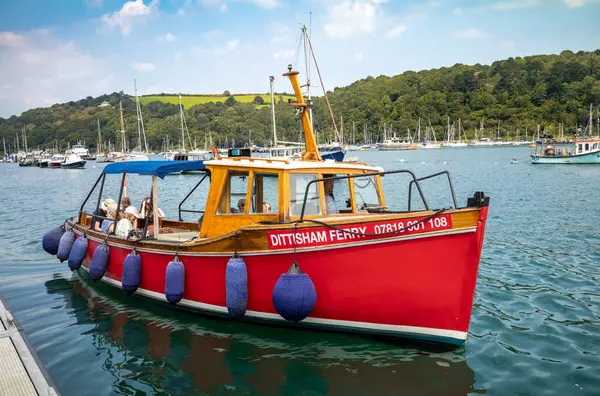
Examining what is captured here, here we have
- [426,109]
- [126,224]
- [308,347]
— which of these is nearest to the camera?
[308,347]

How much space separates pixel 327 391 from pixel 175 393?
2092 millimetres

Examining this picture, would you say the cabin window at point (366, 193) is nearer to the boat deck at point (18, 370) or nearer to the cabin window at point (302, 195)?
the cabin window at point (302, 195)

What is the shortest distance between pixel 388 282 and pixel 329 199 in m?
2.11

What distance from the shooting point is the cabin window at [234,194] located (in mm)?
9172

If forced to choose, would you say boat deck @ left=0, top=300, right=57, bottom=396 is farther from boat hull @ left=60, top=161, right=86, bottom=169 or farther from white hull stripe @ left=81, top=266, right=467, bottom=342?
boat hull @ left=60, top=161, right=86, bottom=169

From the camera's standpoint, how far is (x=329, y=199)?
9031 mm

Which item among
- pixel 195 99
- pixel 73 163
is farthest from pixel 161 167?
pixel 195 99

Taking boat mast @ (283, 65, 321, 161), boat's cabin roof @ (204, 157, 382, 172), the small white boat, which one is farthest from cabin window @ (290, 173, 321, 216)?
the small white boat

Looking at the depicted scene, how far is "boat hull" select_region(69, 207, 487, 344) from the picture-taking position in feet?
23.8

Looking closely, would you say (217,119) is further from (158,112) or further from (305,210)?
(305,210)

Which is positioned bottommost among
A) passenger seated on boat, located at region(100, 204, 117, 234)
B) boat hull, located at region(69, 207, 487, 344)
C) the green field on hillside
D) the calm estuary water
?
the calm estuary water

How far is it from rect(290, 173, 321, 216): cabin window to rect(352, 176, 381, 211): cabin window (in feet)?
3.61

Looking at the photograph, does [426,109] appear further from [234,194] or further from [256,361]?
[256,361]

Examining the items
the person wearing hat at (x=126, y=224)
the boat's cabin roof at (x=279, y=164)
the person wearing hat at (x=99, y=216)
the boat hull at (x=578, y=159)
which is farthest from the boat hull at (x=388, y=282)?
the boat hull at (x=578, y=159)
